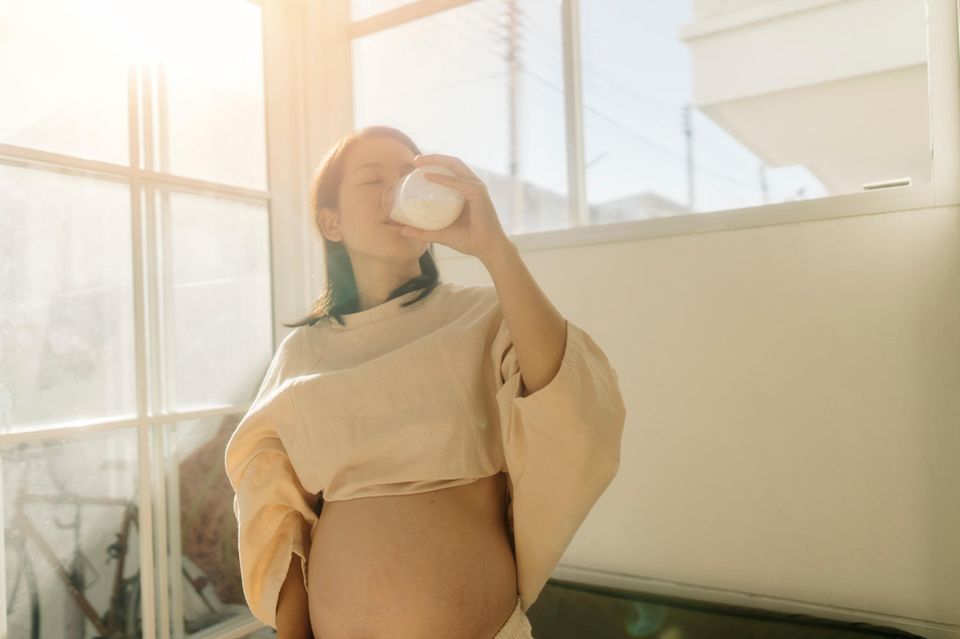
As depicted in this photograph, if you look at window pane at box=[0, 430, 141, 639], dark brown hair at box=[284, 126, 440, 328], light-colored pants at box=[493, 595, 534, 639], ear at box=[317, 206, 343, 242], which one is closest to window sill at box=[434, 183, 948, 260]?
dark brown hair at box=[284, 126, 440, 328]

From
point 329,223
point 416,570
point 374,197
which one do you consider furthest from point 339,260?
point 416,570

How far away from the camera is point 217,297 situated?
174 centimetres

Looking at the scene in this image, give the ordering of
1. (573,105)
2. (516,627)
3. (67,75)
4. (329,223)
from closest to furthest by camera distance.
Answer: (516,627) → (329,223) → (67,75) → (573,105)

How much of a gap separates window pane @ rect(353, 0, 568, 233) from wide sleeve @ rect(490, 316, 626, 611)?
2.82ft

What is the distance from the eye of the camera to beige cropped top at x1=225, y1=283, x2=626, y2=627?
2.80 feet

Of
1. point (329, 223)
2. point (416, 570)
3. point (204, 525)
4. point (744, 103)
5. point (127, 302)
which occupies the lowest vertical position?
point (204, 525)

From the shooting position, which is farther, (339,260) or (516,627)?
(339,260)

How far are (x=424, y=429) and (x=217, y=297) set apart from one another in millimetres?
1041

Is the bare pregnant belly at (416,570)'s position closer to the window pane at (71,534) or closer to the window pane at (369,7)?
the window pane at (71,534)

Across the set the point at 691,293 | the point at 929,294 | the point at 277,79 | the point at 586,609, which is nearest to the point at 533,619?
the point at 586,609

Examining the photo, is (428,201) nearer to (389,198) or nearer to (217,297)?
(389,198)

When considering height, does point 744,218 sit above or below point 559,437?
above

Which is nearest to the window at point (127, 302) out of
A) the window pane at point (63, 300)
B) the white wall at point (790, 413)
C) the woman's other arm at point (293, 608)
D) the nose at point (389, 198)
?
the window pane at point (63, 300)

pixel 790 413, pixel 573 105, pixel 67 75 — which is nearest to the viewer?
pixel 790 413
